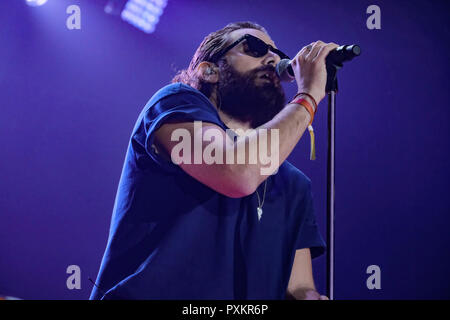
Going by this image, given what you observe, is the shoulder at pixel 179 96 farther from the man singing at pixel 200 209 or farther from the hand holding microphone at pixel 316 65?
the hand holding microphone at pixel 316 65

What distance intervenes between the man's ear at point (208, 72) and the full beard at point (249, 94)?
0.09ft

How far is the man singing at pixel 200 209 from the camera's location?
1.04 m

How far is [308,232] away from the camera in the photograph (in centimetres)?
141

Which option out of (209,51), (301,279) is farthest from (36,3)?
(301,279)

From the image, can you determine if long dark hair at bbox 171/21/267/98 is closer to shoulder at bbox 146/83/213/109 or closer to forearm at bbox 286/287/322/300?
shoulder at bbox 146/83/213/109

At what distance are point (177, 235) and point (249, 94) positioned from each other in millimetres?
530

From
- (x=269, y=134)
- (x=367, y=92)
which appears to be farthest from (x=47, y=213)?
(x=367, y=92)

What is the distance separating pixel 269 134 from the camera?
3.43 feet

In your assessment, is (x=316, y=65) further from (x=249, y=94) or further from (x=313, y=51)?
(x=249, y=94)

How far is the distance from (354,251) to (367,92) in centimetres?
71

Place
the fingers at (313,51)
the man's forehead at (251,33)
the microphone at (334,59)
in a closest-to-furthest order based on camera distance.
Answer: the microphone at (334,59) → the fingers at (313,51) → the man's forehead at (251,33)

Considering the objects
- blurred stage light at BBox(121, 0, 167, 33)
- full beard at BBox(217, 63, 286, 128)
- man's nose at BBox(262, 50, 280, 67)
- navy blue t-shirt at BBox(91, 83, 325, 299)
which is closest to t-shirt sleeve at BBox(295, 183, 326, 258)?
navy blue t-shirt at BBox(91, 83, 325, 299)

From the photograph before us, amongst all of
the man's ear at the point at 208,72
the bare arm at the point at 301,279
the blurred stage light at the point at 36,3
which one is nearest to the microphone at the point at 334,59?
the man's ear at the point at 208,72

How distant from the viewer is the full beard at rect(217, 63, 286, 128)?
1.38 meters
